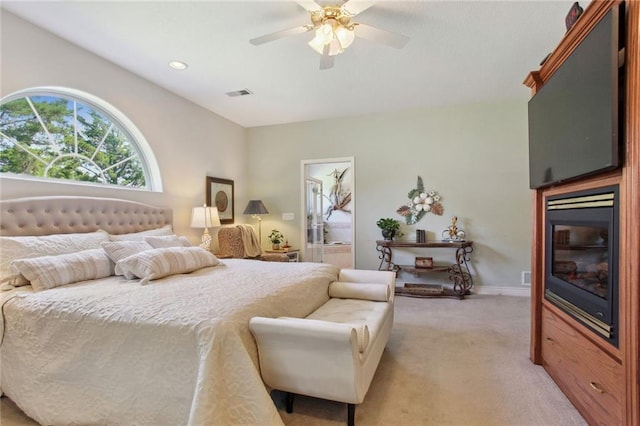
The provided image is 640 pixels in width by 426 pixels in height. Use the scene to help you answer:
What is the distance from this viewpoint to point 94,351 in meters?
1.60

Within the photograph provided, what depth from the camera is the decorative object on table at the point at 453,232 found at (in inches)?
172

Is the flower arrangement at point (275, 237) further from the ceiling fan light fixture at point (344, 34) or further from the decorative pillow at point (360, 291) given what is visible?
the ceiling fan light fixture at point (344, 34)

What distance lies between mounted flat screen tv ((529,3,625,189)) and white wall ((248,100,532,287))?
2318 millimetres

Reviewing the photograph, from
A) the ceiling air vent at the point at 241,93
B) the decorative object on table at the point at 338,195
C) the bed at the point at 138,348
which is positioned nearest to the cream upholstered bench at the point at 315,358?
the bed at the point at 138,348

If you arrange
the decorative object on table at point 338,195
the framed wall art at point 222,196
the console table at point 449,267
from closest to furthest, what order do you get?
the console table at point 449,267
the framed wall art at point 222,196
the decorative object on table at point 338,195

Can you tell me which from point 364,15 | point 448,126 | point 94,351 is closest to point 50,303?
point 94,351

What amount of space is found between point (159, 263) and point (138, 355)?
0.97 m

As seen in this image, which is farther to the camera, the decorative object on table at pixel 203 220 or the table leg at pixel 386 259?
the table leg at pixel 386 259

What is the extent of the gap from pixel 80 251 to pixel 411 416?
103 inches

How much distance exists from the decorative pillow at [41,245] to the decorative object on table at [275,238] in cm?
268

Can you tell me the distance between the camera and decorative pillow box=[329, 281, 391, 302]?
99.7 inches

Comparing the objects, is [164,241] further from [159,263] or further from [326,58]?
[326,58]

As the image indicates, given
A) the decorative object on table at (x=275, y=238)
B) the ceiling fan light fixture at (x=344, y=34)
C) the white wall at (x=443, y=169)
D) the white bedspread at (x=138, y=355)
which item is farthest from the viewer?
the decorative object on table at (x=275, y=238)

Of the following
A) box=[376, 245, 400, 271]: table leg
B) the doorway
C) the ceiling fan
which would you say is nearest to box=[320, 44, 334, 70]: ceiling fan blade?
the ceiling fan
